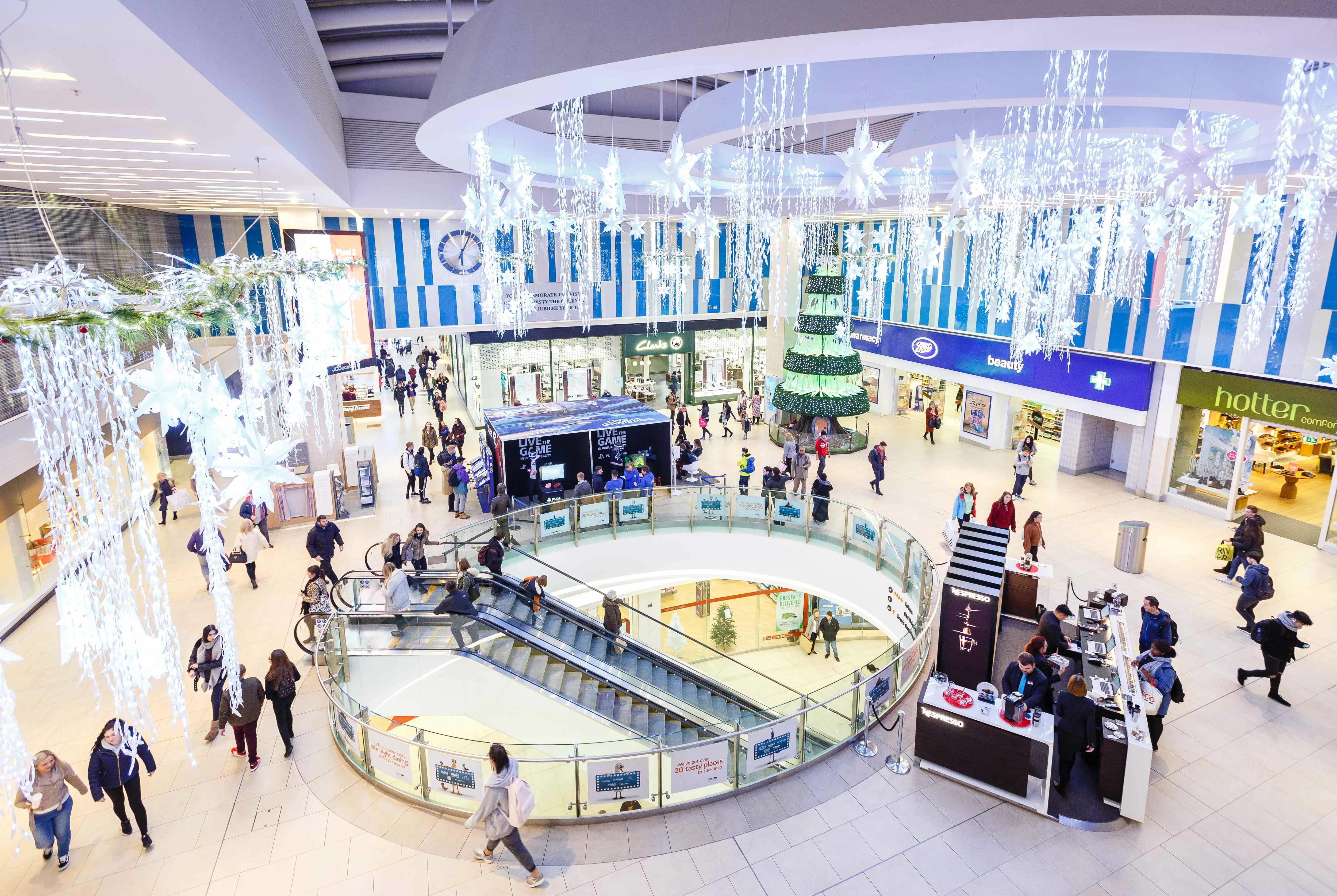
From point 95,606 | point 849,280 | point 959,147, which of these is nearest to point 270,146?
point 95,606

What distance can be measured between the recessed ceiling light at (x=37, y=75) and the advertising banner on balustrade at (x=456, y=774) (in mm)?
5166

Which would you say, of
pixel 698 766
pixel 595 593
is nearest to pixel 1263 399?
pixel 595 593

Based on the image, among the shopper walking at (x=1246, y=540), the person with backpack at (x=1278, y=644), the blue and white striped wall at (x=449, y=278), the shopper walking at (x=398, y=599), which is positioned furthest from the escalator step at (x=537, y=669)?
the shopper walking at (x=1246, y=540)

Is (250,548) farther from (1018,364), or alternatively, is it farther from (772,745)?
(1018,364)

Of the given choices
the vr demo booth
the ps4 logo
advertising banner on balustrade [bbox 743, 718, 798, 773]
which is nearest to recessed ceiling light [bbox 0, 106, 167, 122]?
advertising banner on balustrade [bbox 743, 718, 798, 773]

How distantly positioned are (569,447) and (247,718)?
25.6 ft

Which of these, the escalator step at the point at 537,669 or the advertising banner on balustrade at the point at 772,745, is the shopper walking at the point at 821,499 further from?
the advertising banner on balustrade at the point at 772,745

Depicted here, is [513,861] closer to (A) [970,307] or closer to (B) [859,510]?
(B) [859,510]

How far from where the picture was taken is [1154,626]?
7711mm

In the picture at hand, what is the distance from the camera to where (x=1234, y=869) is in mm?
5375

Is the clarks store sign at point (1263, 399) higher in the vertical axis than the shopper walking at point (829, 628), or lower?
higher

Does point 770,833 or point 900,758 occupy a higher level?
point 900,758

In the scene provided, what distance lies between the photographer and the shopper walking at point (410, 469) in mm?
14375

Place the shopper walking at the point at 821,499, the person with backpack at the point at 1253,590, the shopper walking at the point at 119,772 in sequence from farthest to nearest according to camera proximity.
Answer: the shopper walking at the point at 821,499 < the person with backpack at the point at 1253,590 < the shopper walking at the point at 119,772
